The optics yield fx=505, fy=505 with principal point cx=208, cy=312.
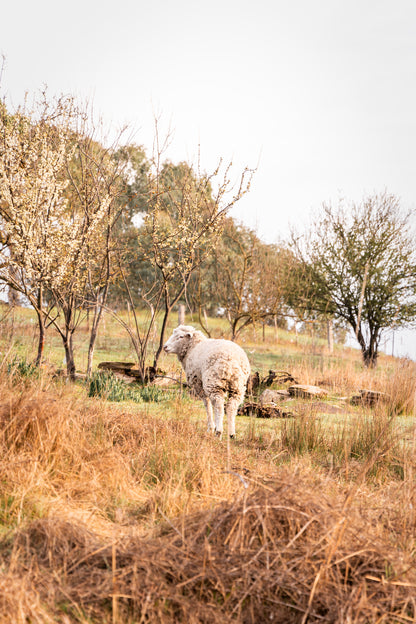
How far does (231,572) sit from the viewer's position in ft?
8.43

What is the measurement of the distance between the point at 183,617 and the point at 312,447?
379 cm

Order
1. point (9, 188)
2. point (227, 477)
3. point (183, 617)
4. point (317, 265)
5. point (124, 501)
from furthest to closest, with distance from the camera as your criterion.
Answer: point (317, 265) → point (9, 188) → point (227, 477) → point (124, 501) → point (183, 617)

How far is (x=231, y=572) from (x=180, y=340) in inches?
189

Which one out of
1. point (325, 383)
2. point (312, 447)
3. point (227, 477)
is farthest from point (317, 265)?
point (227, 477)

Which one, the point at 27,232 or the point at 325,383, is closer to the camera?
the point at 27,232

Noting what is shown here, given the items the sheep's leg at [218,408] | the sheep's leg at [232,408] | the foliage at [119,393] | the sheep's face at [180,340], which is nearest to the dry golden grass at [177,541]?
the sheep's leg at [218,408]

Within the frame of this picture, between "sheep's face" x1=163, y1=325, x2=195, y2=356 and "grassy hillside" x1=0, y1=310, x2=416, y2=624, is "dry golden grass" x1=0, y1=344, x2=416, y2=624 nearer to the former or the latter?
"grassy hillside" x1=0, y1=310, x2=416, y2=624

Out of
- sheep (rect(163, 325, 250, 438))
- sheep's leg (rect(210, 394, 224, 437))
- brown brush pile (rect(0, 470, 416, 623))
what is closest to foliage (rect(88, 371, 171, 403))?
sheep (rect(163, 325, 250, 438))

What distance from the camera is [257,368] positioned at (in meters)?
16.7

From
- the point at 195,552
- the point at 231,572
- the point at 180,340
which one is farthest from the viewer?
the point at 180,340

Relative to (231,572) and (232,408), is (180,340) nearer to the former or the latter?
(232,408)

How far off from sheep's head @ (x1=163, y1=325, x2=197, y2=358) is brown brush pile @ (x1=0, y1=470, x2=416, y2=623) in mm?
4241

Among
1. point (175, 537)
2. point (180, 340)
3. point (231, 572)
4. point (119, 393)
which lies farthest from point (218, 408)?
point (231, 572)

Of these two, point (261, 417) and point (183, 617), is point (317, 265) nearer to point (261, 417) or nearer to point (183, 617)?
point (261, 417)
